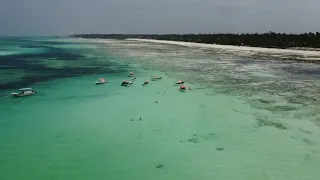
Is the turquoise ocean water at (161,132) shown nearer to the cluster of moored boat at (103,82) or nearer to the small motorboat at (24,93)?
the small motorboat at (24,93)

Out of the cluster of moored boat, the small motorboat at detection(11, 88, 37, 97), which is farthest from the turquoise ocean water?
the cluster of moored boat

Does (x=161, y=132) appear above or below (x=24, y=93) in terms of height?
below

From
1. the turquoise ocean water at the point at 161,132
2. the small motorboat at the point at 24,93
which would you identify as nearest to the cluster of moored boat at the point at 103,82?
the small motorboat at the point at 24,93

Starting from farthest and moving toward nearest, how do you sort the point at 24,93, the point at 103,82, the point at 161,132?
the point at 103,82 → the point at 24,93 → the point at 161,132

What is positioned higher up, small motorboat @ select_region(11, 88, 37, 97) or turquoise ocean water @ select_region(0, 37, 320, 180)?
small motorboat @ select_region(11, 88, 37, 97)

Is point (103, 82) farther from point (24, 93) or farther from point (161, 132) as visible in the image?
point (161, 132)

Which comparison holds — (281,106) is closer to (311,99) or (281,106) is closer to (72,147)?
(311,99)

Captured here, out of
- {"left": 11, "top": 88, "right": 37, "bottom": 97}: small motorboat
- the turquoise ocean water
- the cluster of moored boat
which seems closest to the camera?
the turquoise ocean water

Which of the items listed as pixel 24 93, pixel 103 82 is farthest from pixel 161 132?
pixel 103 82

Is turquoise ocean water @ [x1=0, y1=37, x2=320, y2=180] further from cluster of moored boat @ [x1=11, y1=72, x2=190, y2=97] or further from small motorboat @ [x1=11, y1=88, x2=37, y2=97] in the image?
cluster of moored boat @ [x1=11, y1=72, x2=190, y2=97]

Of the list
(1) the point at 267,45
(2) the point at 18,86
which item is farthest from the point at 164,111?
(1) the point at 267,45
